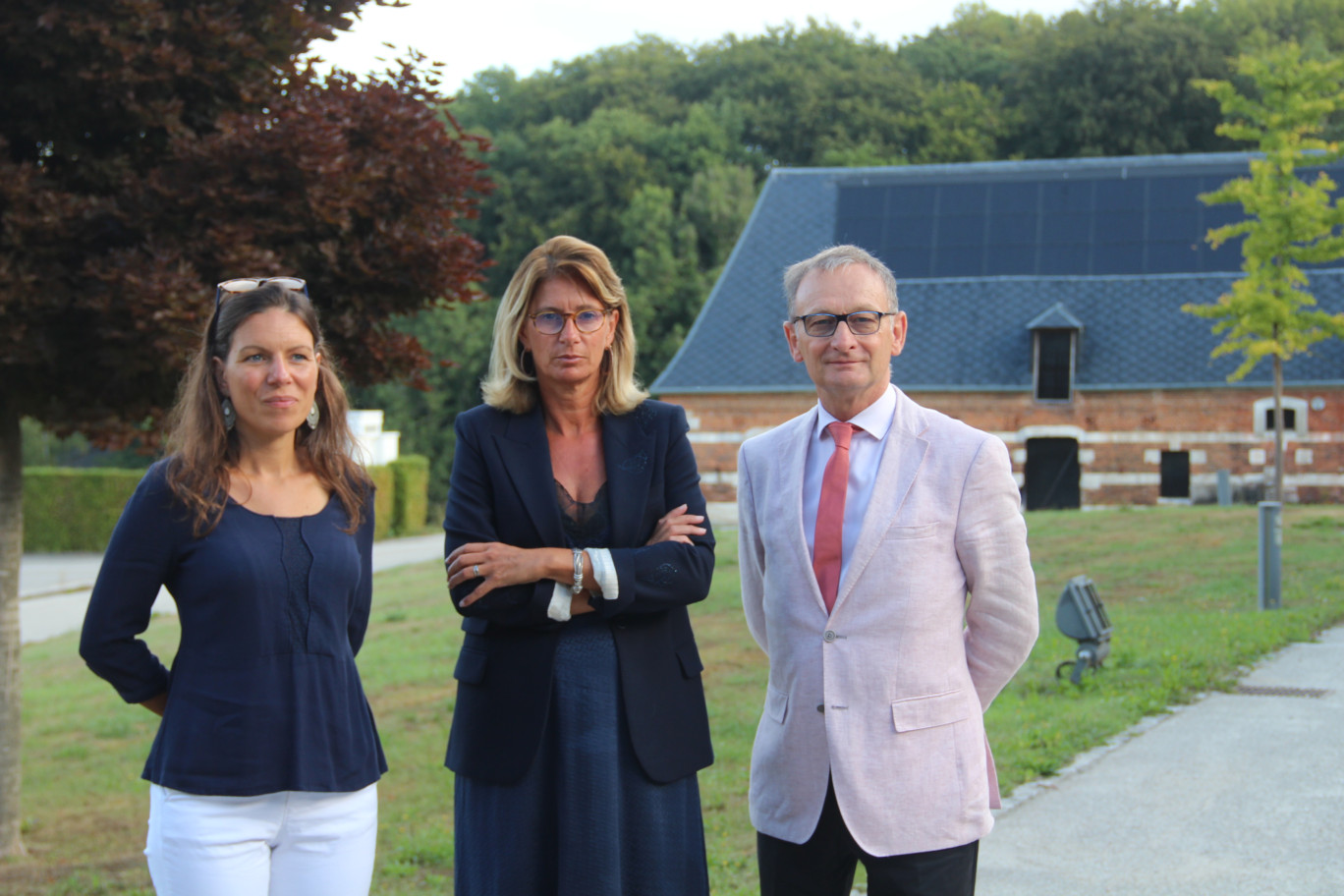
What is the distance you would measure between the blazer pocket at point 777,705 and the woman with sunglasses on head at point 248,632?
3.17 feet

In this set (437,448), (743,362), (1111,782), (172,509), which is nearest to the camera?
(172,509)

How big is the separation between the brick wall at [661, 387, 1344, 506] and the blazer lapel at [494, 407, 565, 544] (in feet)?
77.5

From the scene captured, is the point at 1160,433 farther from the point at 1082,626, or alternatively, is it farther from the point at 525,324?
the point at 525,324

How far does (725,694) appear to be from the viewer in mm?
9234

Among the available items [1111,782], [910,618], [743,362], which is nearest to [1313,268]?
[743,362]

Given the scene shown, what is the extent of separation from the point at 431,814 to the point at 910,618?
4443mm

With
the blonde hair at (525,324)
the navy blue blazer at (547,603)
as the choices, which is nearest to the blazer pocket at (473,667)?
the navy blue blazer at (547,603)

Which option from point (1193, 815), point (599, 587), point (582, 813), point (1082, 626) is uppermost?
point (599, 587)

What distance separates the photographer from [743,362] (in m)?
29.5

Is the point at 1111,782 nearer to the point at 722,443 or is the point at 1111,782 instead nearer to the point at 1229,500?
the point at 1229,500

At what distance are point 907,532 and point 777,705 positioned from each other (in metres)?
0.54

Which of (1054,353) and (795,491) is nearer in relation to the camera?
(795,491)

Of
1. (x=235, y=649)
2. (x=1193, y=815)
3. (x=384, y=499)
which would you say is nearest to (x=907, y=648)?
(x=235, y=649)

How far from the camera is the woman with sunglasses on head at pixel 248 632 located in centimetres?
271
